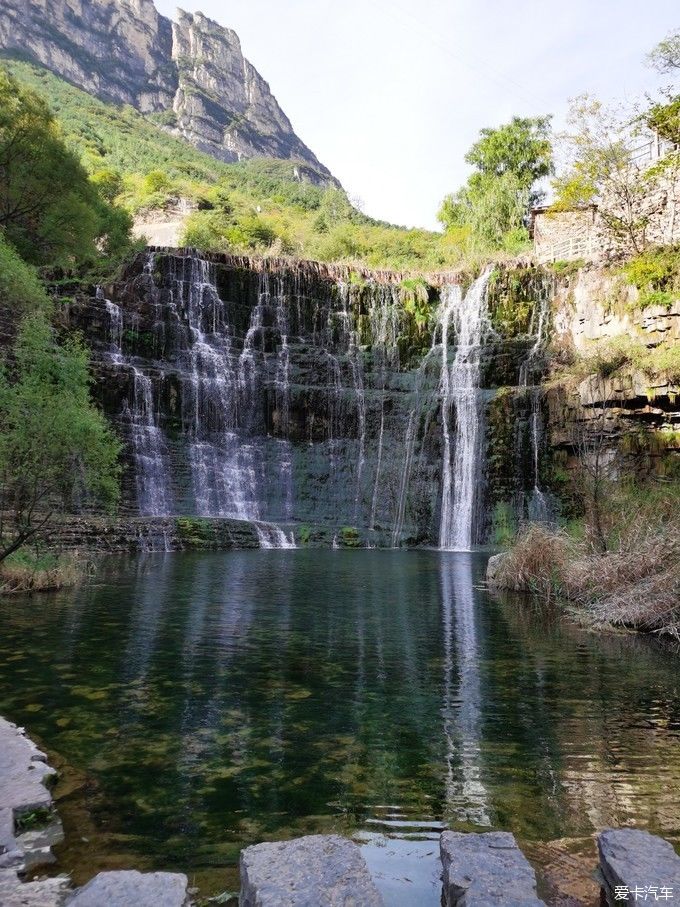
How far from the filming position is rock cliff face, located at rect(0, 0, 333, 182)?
108375 mm

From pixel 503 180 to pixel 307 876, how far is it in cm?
5155

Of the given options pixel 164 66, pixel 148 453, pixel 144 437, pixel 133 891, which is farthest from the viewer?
pixel 164 66

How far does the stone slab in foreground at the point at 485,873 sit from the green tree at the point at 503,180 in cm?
4576

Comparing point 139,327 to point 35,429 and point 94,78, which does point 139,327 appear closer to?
point 35,429

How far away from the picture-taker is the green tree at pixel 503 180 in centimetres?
4738

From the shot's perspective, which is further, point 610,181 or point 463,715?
point 610,181

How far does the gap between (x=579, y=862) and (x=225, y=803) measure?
73.4 inches

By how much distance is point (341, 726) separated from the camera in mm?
5207

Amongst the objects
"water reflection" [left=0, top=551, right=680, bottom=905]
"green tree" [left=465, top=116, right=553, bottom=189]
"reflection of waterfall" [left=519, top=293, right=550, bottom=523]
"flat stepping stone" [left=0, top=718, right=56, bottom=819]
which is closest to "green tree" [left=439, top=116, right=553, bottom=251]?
Answer: "green tree" [left=465, top=116, right=553, bottom=189]

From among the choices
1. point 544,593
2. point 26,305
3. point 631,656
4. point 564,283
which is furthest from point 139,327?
point 631,656

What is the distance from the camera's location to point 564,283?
33.9 meters

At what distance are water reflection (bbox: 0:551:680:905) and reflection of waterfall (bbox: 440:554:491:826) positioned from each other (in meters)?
0.02

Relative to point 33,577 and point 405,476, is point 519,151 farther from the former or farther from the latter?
point 33,577

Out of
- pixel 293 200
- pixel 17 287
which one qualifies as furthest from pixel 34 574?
pixel 293 200
